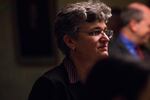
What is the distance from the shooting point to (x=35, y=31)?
7281mm

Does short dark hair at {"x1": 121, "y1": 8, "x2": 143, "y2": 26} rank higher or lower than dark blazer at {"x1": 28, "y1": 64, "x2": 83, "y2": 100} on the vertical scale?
higher

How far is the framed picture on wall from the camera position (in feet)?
23.6

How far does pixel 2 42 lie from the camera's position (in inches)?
281

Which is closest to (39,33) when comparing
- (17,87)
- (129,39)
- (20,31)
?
(20,31)

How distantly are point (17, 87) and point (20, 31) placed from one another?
0.66 m

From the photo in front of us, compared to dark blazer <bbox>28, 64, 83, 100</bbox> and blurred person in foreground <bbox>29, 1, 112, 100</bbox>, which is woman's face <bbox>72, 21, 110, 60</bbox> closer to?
blurred person in foreground <bbox>29, 1, 112, 100</bbox>

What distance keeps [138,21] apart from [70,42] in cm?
123

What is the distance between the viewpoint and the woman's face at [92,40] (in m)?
3.07

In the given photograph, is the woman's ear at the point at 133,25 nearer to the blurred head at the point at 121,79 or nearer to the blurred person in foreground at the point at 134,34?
the blurred person in foreground at the point at 134,34

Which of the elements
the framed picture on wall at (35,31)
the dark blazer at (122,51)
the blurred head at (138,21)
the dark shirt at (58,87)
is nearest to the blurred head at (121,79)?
the dark blazer at (122,51)

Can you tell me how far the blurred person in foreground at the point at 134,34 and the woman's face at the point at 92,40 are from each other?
0.99m

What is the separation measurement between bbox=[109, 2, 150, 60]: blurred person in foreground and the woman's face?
99 cm

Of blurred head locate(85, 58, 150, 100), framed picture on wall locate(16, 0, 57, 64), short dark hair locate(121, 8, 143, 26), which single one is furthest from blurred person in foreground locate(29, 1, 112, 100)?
framed picture on wall locate(16, 0, 57, 64)

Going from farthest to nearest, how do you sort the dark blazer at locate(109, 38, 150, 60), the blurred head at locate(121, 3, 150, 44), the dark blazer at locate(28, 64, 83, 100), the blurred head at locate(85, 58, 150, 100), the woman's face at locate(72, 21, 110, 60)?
the woman's face at locate(72, 21, 110, 60) → the dark blazer at locate(28, 64, 83, 100) → the blurred head at locate(121, 3, 150, 44) → the dark blazer at locate(109, 38, 150, 60) → the blurred head at locate(85, 58, 150, 100)
